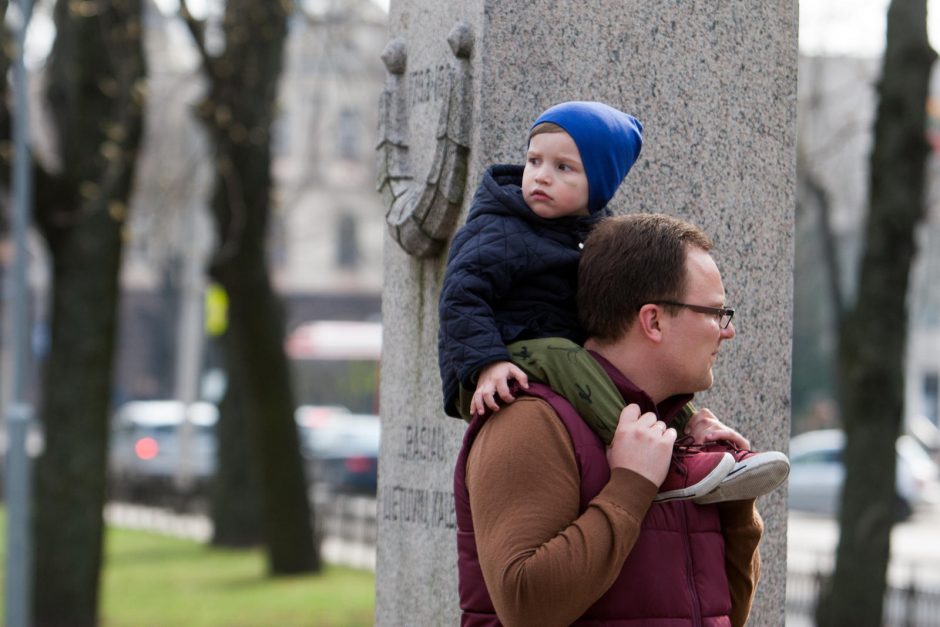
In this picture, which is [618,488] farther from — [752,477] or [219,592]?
[219,592]

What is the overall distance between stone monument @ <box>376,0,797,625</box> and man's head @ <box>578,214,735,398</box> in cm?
143

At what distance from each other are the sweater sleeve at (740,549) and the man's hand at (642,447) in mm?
273

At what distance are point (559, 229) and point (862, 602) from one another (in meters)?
8.75

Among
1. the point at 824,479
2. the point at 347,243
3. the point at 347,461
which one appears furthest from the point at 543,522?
the point at 347,243

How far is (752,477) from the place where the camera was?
9.68 ft

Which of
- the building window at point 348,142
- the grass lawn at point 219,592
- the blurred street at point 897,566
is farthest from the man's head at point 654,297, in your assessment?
the building window at point 348,142

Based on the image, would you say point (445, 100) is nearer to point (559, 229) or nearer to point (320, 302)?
point (559, 229)

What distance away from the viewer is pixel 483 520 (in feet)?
9.28

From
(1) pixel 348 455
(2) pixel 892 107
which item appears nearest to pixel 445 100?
(2) pixel 892 107

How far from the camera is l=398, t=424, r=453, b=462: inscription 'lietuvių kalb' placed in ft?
15.3

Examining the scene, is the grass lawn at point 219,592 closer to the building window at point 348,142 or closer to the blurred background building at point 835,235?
the blurred background building at point 835,235

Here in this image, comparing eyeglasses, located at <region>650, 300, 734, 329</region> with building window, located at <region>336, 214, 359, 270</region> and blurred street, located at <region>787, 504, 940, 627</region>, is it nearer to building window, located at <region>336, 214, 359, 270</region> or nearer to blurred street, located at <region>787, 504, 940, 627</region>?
blurred street, located at <region>787, 504, 940, 627</region>

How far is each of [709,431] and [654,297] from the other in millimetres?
419

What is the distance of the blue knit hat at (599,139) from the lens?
10.8ft
